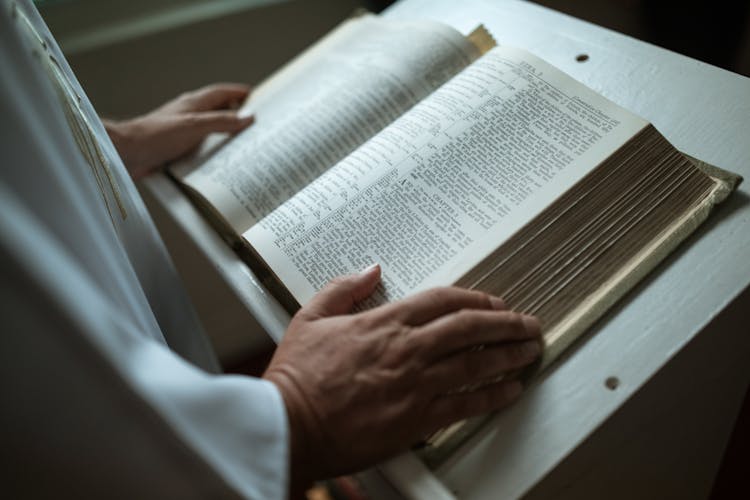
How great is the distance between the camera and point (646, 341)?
0.42 metres

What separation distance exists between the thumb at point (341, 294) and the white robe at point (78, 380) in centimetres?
8

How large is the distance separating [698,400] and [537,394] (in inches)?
8.7

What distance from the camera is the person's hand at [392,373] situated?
15.5 inches

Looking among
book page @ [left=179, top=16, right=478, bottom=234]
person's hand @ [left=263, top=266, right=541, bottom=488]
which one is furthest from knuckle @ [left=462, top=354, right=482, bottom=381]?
book page @ [left=179, top=16, right=478, bottom=234]

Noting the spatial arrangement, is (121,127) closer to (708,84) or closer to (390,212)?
(390,212)

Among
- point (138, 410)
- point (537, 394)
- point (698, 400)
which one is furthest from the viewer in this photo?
point (698, 400)

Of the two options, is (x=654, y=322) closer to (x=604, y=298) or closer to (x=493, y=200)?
(x=604, y=298)

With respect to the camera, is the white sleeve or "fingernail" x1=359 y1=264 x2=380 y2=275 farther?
"fingernail" x1=359 y1=264 x2=380 y2=275

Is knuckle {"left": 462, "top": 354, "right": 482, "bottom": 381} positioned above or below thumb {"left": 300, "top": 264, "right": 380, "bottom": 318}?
below

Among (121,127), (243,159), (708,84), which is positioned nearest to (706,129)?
(708,84)

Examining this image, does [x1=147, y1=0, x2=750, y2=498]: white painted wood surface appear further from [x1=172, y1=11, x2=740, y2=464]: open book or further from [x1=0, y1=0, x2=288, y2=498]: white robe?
[x1=0, y1=0, x2=288, y2=498]: white robe

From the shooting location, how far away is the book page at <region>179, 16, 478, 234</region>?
24.2 inches

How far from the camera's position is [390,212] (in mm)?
496

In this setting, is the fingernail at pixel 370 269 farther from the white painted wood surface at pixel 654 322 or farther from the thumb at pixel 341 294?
the white painted wood surface at pixel 654 322
